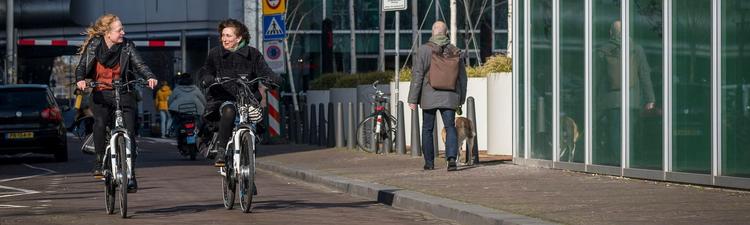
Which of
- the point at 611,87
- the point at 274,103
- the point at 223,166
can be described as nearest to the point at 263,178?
the point at 611,87

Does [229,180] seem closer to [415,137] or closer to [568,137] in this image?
[568,137]

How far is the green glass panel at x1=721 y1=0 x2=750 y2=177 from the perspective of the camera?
12.2m

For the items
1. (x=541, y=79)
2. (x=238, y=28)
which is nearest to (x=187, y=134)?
(x=541, y=79)

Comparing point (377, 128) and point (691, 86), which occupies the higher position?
point (691, 86)

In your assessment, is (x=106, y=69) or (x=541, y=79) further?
(x=541, y=79)

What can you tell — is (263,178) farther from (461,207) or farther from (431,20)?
(431,20)

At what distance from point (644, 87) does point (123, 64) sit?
482cm

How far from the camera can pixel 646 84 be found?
556 inches

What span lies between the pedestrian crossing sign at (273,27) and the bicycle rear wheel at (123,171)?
15536 millimetres

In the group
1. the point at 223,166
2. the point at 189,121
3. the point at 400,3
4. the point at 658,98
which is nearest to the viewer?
the point at 223,166

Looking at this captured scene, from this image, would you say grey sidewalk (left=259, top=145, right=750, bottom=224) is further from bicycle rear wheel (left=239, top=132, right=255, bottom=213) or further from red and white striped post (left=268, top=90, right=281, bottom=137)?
red and white striped post (left=268, top=90, right=281, bottom=137)

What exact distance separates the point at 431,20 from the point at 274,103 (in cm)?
2663

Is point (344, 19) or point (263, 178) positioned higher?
point (344, 19)

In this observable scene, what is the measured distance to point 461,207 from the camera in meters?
11.5
